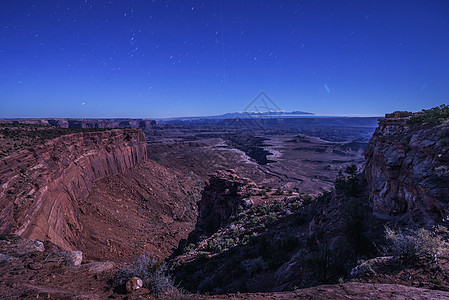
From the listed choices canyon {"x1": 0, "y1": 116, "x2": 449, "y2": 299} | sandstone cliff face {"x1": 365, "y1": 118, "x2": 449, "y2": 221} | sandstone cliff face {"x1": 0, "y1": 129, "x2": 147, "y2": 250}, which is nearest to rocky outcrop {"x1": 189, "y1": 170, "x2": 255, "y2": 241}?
canyon {"x1": 0, "y1": 116, "x2": 449, "y2": 299}


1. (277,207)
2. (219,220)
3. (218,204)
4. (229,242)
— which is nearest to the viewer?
(229,242)

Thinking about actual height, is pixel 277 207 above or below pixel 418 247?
below

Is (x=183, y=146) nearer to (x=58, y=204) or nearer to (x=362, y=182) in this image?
(x=58, y=204)

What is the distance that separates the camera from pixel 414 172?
279 inches

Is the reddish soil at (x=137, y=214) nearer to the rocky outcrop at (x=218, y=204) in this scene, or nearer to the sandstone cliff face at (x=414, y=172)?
the rocky outcrop at (x=218, y=204)

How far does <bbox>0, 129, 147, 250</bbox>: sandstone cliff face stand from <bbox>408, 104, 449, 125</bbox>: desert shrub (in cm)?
1814

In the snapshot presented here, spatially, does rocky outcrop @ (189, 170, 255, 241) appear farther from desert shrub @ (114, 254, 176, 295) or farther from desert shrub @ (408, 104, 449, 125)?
desert shrub @ (114, 254, 176, 295)

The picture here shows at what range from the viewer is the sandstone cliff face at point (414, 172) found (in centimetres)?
598

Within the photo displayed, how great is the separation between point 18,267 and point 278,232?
11.5 meters

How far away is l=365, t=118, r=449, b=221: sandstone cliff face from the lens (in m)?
5.98

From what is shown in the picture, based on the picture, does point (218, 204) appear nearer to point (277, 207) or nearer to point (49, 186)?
point (277, 207)

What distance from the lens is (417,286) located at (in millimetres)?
4113

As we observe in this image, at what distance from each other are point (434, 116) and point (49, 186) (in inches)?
861

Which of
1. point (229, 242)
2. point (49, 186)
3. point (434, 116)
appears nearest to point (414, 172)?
point (434, 116)
